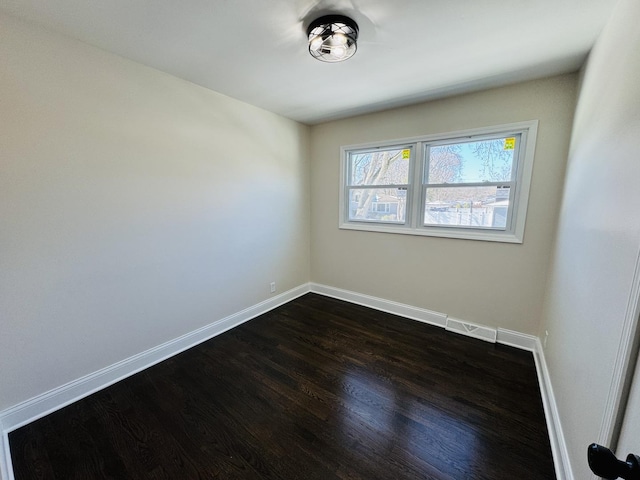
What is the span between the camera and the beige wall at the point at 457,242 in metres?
2.27

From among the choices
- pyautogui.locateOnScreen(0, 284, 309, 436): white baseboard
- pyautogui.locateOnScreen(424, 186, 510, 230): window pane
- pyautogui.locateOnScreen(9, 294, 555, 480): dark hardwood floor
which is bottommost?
pyautogui.locateOnScreen(9, 294, 555, 480): dark hardwood floor

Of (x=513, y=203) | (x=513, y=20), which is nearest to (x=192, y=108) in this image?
(x=513, y=20)

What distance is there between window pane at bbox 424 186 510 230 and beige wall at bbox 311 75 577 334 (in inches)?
8.0

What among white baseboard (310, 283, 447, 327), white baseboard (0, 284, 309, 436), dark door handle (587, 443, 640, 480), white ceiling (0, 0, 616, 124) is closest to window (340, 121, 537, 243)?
white ceiling (0, 0, 616, 124)

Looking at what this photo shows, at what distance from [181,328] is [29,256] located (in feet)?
→ 4.06

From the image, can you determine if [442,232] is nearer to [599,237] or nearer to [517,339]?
[517,339]

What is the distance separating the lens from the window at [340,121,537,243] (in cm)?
246

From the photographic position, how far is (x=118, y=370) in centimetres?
209

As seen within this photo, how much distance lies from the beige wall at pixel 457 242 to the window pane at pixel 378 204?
0.23m

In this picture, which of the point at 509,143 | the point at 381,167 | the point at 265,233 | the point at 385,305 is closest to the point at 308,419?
the point at 385,305

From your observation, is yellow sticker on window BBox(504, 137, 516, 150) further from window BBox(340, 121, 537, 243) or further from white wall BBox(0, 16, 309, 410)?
white wall BBox(0, 16, 309, 410)

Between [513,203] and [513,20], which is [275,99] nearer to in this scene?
[513,20]

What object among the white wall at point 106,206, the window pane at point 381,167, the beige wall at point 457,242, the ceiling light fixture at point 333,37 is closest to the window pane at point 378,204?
the window pane at point 381,167

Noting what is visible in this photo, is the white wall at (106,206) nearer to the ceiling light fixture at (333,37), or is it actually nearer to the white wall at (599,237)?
the ceiling light fixture at (333,37)
